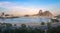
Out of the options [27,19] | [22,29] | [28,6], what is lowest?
[22,29]

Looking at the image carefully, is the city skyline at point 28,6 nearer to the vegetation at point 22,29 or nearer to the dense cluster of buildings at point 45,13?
the dense cluster of buildings at point 45,13

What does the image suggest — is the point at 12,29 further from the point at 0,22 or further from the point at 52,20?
the point at 52,20

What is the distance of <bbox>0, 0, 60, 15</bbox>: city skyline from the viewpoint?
4.67 ft

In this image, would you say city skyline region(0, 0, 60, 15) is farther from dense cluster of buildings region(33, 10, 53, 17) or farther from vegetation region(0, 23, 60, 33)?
vegetation region(0, 23, 60, 33)

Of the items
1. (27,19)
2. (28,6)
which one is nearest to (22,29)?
(27,19)

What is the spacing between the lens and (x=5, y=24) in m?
1.42

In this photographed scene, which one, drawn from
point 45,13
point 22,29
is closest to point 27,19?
point 22,29

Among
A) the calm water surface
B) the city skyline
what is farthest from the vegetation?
the city skyline

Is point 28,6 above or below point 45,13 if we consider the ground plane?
above

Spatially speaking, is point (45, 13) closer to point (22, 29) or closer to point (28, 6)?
point (28, 6)

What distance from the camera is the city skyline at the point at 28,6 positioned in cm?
142

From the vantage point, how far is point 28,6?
1.43 metres

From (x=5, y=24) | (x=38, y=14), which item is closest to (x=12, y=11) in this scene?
(x=5, y=24)

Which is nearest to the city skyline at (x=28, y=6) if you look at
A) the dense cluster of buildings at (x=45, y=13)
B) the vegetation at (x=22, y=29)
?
the dense cluster of buildings at (x=45, y=13)
